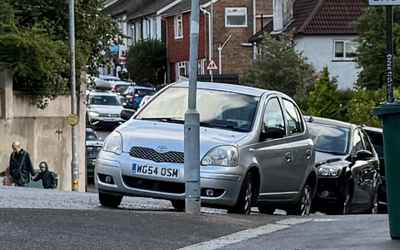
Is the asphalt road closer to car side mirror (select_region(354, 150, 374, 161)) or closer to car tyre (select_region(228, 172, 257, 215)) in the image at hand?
car tyre (select_region(228, 172, 257, 215))

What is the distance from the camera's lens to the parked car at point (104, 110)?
51.2 metres

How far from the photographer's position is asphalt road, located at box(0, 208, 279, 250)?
9.88 metres

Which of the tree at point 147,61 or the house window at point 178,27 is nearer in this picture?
the house window at point 178,27

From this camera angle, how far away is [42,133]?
28781 millimetres

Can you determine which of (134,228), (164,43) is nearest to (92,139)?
(134,228)

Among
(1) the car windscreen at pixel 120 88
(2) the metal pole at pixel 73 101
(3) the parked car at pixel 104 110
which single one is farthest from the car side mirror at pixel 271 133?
(1) the car windscreen at pixel 120 88

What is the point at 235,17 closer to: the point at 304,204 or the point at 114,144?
the point at 304,204

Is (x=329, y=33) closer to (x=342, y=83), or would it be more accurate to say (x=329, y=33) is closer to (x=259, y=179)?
(x=342, y=83)

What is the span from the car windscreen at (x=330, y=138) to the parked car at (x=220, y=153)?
271cm

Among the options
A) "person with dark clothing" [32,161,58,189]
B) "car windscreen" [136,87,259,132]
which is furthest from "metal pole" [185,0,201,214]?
"person with dark clothing" [32,161,58,189]

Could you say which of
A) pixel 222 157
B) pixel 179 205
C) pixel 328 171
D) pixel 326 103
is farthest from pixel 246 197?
pixel 326 103

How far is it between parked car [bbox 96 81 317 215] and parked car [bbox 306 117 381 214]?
1835mm

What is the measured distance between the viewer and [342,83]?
5459 cm

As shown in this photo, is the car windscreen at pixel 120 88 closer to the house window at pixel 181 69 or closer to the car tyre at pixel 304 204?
the house window at pixel 181 69
